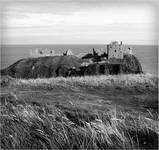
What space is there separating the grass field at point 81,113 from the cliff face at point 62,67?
2.7 inches

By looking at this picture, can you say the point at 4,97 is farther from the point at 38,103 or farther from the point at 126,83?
the point at 126,83

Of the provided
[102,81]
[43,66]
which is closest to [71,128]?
[102,81]

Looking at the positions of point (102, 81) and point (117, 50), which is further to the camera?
point (102, 81)

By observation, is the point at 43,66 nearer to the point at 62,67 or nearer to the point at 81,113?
the point at 62,67

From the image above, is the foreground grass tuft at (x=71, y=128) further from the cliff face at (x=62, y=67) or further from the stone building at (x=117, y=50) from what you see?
the stone building at (x=117, y=50)

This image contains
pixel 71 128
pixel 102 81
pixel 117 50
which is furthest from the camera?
pixel 102 81

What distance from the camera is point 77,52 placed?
12.4 ft

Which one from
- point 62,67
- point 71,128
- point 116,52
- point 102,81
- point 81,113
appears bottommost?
point 71,128

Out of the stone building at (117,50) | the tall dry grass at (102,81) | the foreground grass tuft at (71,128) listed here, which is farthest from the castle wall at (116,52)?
the foreground grass tuft at (71,128)

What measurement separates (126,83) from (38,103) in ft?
3.46

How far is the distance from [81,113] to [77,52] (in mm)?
698

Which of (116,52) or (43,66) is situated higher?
(116,52)

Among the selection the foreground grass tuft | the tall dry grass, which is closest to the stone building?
the tall dry grass

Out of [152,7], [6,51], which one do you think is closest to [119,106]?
[152,7]
